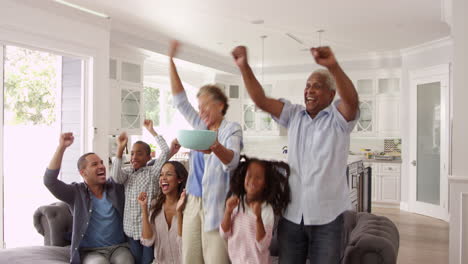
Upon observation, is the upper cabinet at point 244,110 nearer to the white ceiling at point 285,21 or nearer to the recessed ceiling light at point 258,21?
the white ceiling at point 285,21

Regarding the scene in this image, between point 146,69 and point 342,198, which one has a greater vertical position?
point 146,69

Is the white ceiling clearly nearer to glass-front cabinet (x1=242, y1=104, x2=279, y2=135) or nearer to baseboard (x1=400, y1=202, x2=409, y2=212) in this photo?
glass-front cabinet (x1=242, y1=104, x2=279, y2=135)

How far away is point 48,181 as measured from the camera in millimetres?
2398

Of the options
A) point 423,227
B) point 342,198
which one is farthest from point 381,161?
point 342,198

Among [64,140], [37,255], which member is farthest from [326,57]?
[37,255]

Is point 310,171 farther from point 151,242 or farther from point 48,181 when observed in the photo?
point 48,181

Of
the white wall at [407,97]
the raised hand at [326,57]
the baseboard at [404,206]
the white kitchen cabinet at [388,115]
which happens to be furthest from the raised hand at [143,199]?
the white kitchen cabinet at [388,115]

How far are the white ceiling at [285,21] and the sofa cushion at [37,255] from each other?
2.92 m

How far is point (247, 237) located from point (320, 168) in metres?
0.52

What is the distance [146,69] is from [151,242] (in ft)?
17.5

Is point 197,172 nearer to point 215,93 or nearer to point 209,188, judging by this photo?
point 209,188

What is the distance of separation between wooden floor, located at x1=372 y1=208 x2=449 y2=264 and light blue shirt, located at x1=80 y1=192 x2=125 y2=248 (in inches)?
115

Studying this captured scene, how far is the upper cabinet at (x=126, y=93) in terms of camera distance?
5859 mm

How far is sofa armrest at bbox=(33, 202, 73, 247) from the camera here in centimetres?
278
